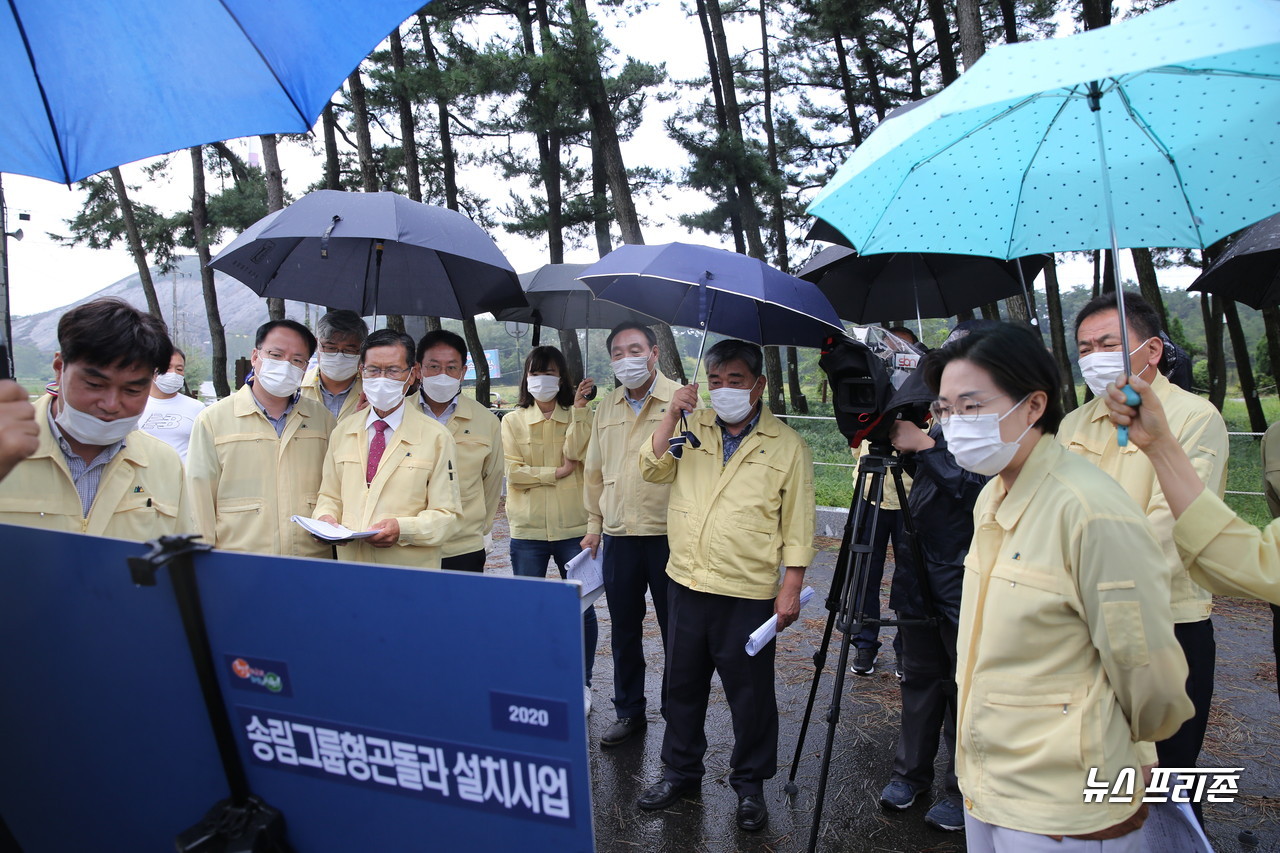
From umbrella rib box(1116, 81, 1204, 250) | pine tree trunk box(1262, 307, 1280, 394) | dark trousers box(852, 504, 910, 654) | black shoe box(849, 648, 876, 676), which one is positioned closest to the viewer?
umbrella rib box(1116, 81, 1204, 250)

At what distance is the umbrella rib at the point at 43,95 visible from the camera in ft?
6.17

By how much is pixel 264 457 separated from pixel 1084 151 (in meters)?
3.34

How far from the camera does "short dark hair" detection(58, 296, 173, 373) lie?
1.93 metres

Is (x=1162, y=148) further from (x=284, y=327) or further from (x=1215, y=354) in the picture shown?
(x=1215, y=354)

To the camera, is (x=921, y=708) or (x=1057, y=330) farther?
(x=1057, y=330)

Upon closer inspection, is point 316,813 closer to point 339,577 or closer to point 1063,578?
point 339,577

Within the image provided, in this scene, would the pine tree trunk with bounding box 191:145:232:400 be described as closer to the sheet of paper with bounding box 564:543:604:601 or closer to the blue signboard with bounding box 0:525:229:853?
the sheet of paper with bounding box 564:543:604:601

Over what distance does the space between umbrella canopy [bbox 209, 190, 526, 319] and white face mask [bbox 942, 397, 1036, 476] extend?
256cm

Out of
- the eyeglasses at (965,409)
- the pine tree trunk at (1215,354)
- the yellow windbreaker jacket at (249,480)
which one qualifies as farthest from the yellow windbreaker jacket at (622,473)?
the pine tree trunk at (1215,354)

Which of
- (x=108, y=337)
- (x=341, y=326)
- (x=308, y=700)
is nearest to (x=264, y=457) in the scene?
(x=341, y=326)

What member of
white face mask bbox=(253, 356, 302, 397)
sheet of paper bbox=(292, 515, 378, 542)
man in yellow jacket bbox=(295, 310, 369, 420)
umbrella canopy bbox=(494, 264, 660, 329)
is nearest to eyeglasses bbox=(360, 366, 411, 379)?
white face mask bbox=(253, 356, 302, 397)

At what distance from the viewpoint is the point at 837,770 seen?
3.72 metres

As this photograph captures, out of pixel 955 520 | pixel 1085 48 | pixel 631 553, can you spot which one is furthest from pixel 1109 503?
pixel 631 553

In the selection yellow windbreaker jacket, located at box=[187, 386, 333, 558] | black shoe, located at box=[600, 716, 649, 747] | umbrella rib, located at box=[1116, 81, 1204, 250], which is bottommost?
black shoe, located at box=[600, 716, 649, 747]
